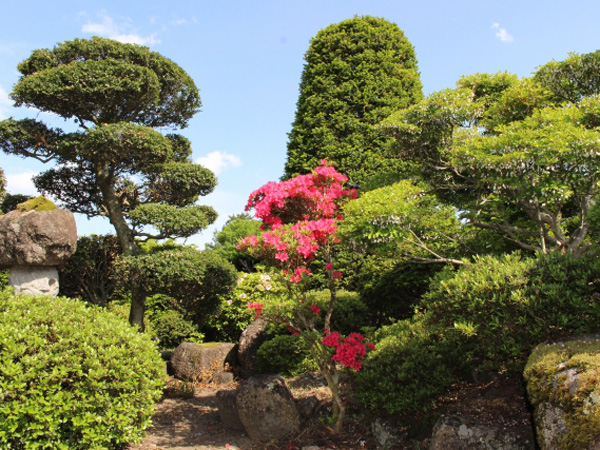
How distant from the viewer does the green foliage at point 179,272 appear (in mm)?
8625

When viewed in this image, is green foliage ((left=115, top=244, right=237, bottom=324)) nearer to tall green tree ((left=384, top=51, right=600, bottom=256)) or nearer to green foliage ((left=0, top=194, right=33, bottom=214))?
green foliage ((left=0, top=194, right=33, bottom=214))

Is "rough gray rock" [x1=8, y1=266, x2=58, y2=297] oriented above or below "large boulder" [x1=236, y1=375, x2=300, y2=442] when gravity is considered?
above

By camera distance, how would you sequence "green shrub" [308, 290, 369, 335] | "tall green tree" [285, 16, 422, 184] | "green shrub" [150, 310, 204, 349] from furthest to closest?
1. "tall green tree" [285, 16, 422, 184]
2. "green shrub" [150, 310, 204, 349]
3. "green shrub" [308, 290, 369, 335]

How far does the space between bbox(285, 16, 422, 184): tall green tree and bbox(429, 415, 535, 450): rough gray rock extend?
6.85 m

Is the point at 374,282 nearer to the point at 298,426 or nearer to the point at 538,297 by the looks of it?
the point at 298,426

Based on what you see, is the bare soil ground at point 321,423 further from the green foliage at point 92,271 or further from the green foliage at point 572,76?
the green foliage at point 572,76

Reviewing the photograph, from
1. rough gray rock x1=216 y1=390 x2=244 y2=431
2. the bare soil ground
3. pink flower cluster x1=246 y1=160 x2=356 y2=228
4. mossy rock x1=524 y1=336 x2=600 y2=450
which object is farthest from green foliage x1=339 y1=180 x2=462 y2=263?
rough gray rock x1=216 y1=390 x2=244 y2=431

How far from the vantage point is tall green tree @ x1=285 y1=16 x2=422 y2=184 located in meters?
11.2

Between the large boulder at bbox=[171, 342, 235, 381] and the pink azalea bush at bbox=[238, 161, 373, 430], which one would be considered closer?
the pink azalea bush at bbox=[238, 161, 373, 430]

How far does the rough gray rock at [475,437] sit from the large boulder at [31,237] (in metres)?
6.70

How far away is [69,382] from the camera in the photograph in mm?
5113

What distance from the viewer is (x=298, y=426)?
6.18 meters

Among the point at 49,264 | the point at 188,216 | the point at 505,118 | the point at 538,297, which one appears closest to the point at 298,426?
the point at 538,297

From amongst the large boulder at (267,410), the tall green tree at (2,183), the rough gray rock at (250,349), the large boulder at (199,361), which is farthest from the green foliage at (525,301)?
the tall green tree at (2,183)
